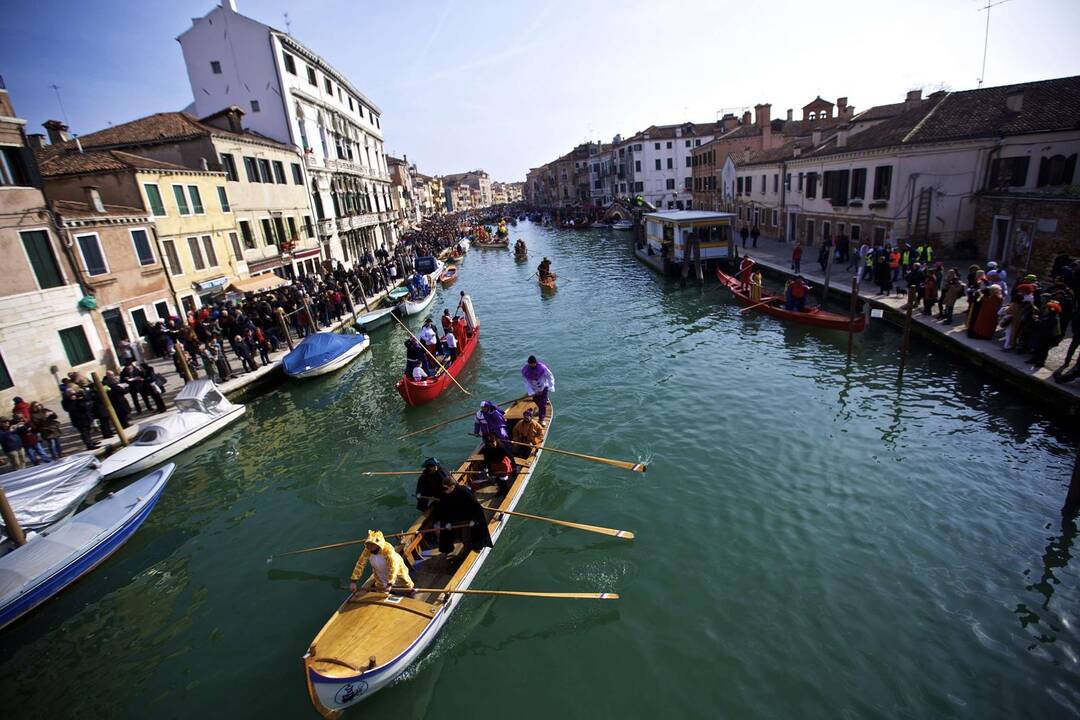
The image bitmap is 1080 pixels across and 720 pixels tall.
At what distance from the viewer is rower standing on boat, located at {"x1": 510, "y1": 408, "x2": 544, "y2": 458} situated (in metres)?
10.3

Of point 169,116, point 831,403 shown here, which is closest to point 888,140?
point 831,403

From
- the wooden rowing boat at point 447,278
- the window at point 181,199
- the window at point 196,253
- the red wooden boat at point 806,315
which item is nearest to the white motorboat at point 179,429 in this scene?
the window at point 196,253

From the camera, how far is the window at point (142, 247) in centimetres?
1818

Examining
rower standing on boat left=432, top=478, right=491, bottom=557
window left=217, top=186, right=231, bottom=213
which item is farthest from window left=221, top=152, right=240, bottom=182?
rower standing on boat left=432, top=478, right=491, bottom=557

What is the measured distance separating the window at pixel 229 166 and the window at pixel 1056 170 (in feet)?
111

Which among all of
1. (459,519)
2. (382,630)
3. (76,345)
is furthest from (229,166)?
(382,630)

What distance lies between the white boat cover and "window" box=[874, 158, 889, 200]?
30.0 metres

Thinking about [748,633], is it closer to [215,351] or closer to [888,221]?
[215,351]

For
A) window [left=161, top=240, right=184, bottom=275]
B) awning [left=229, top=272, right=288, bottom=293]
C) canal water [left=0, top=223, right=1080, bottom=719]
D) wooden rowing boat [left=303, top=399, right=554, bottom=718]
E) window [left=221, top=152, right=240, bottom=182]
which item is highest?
window [left=221, top=152, right=240, bottom=182]

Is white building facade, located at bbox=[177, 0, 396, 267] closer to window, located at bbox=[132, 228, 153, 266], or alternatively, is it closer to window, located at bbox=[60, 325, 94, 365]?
window, located at bbox=[132, 228, 153, 266]

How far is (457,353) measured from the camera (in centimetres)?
1716

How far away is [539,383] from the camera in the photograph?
11789 millimetres

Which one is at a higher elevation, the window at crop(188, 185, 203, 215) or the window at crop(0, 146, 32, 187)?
the window at crop(0, 146, 32, 187)

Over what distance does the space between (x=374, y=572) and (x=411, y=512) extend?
2.96 m
